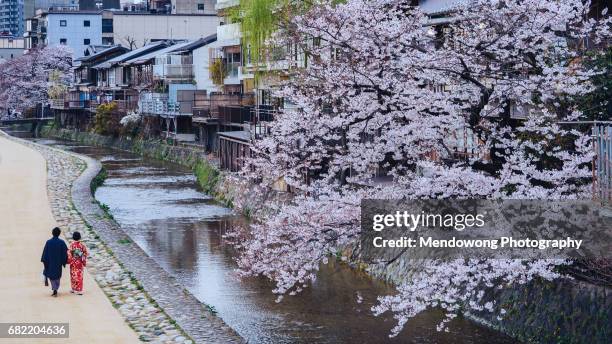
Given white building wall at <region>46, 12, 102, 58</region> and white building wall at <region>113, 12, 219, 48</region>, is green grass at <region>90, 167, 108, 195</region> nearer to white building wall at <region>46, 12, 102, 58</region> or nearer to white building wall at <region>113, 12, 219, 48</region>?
white building wall at <region>113, 12, 219, 48</region>

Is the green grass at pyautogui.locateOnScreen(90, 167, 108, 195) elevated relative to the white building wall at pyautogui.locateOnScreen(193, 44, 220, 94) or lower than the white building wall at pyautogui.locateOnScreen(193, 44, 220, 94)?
lower

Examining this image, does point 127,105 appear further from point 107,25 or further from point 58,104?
point 107,25

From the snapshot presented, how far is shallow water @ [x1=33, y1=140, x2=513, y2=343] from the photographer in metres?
15.0

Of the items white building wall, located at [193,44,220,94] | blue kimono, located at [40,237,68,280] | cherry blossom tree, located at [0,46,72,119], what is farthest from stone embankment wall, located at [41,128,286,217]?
cherry blossom tree, located at [0,46,72,119]

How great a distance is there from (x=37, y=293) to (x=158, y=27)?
71.2 metres

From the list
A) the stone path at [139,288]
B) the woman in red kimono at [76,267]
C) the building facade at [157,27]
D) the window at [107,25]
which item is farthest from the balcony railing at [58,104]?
the woman in red kimono at [76,267]

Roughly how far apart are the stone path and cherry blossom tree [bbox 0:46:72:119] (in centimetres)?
6259

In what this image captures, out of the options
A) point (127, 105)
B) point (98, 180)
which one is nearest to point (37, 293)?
point (98, 180)

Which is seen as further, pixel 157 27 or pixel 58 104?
pixel 157 27

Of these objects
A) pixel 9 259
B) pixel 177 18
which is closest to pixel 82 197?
pixel 9 259

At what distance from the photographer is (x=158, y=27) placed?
8488 centimetres

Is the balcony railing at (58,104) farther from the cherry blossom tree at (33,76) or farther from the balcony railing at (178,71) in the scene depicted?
the balcony railing at (178,71)

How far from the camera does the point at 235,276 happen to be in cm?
1986

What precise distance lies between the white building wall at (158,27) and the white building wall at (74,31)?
3807 mm
